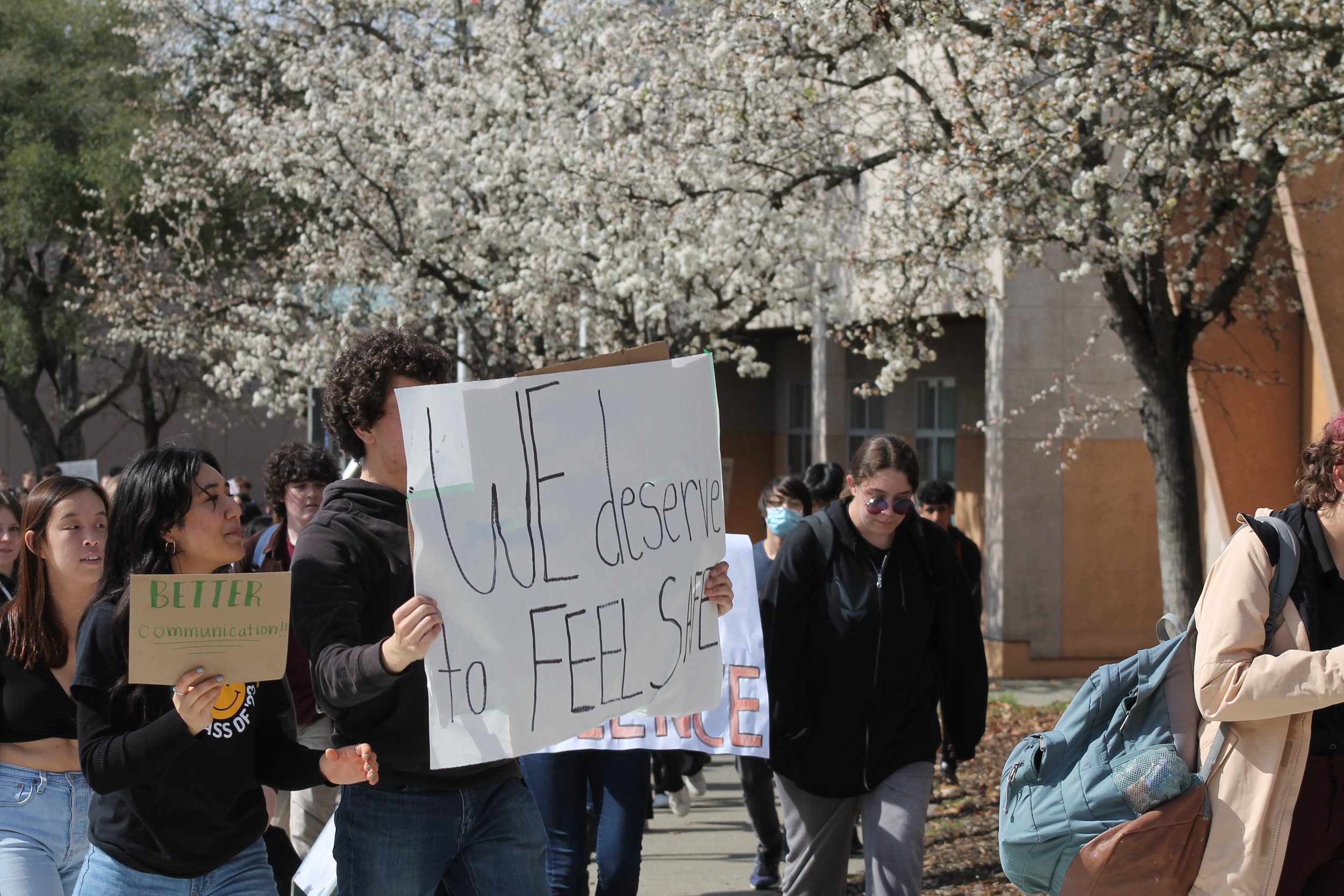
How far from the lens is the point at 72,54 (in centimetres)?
2455

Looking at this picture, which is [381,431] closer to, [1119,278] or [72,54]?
[1119,278]

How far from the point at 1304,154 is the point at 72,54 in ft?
73.4

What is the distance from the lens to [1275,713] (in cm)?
335

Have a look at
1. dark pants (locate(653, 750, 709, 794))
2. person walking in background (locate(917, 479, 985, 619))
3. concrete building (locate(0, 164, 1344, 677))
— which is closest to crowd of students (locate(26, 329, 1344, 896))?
dark pants (locate(653, 750, 709, 794))

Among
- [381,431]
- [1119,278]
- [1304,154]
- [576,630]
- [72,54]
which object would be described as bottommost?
[576,630]

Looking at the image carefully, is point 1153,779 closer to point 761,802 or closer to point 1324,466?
point 1324,466

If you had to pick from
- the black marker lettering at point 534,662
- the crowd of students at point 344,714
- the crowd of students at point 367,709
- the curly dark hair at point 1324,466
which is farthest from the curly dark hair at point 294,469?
the curly dark hair at point 1324,466

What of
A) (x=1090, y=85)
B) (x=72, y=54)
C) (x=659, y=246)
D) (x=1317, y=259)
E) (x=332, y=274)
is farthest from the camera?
(x=72, y=54)

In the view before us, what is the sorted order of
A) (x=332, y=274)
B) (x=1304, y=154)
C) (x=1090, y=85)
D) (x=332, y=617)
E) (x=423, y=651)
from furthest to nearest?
1. (x=332, y=274)
2. (x=1304, y=154)
3. (x=1090, y=85)
4. (x=332, y=617)
5. (x=423, y=651)

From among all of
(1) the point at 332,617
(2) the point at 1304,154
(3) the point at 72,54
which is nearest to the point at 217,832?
(1) the point at 332,617

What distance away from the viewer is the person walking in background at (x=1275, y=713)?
3354 millimetres

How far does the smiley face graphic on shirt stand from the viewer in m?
3.11

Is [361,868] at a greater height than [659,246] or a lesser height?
lesser

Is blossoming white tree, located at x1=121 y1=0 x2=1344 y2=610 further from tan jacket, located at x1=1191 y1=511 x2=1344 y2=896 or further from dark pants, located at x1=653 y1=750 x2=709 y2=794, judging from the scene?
tan jacket, located at x1=1191 y1=511 x2=1344 y2=896
